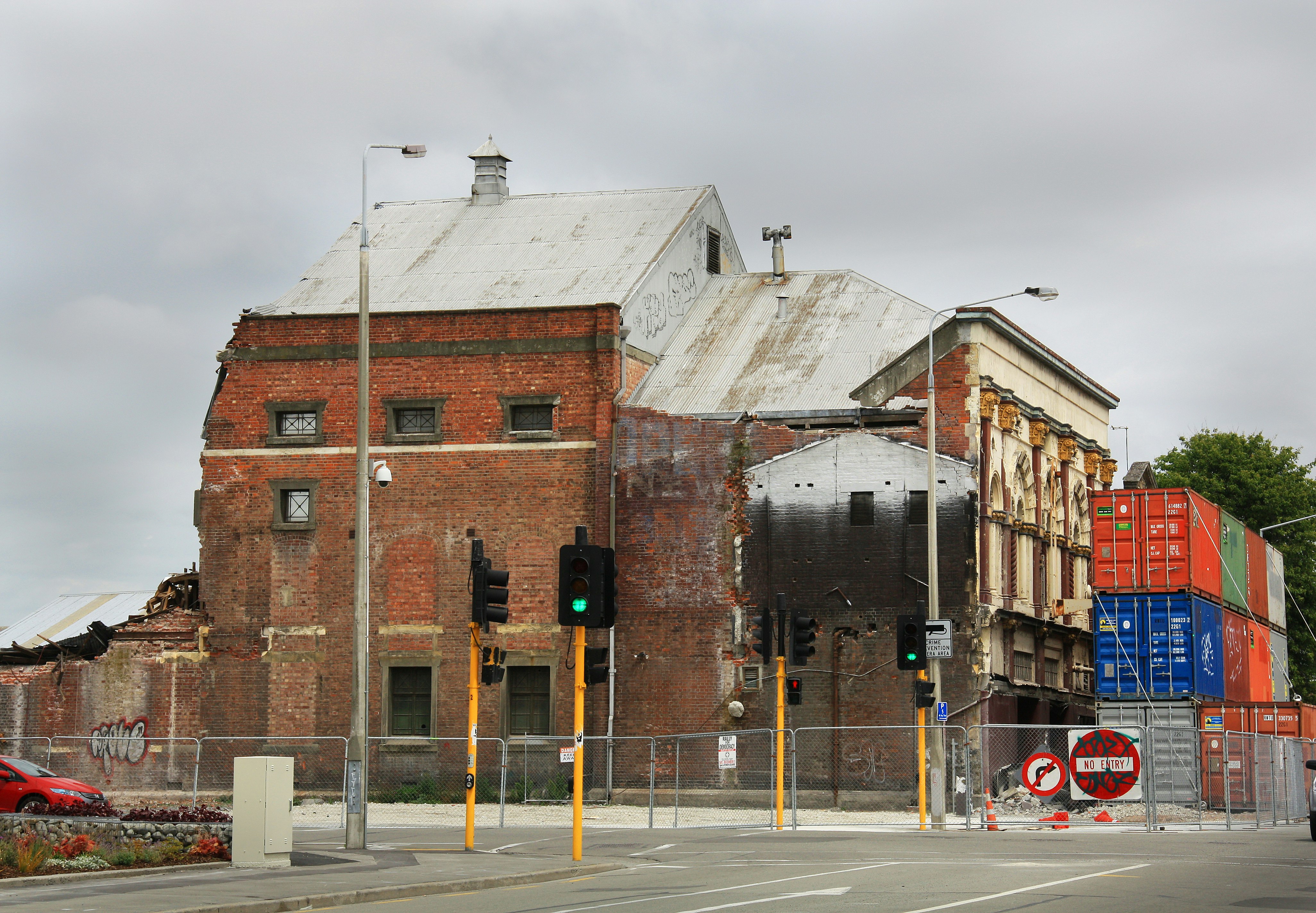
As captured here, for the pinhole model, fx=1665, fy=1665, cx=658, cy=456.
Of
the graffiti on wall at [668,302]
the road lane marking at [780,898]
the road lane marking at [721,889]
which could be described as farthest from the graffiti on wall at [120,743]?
the road lane marking at [780,898]

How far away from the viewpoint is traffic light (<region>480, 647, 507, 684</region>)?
22891 mm

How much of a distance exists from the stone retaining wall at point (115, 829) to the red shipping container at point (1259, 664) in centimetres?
2743

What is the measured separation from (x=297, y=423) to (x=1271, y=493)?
3300cm

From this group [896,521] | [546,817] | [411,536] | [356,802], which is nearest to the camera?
[356,802]

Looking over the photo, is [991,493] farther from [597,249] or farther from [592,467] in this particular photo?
[597,249]

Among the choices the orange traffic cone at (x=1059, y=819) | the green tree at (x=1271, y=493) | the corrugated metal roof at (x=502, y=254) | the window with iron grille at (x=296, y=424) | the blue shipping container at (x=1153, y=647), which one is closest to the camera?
the orange traffic cone at (x=1059, y=819)

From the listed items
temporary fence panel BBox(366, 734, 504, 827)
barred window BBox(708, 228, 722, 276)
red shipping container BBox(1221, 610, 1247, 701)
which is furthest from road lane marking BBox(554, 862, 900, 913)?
barred window BBox(708, 228, 722, 276)

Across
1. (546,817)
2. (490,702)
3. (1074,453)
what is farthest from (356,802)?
(1074,453)

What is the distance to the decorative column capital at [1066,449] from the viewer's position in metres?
45.0

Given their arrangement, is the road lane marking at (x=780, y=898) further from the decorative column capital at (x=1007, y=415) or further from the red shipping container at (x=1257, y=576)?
the red shipping container at (x=1257, y=576)

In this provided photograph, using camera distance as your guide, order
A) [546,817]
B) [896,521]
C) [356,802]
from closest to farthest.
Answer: [356,802] < [546,817] < [896,521]

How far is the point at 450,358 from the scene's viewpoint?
39875 mm

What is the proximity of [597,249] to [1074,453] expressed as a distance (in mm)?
14163

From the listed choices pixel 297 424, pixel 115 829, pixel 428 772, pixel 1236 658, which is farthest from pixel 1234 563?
pixel 115 829
